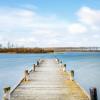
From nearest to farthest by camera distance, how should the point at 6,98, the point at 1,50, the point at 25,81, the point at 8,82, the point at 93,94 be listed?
the point at 93,94, the point at 6,98, the point at 25,81, the point at 8,82, the point at 1,50

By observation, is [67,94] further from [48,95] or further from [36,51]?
[36,51]

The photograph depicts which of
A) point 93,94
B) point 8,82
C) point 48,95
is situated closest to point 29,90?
point 48,95

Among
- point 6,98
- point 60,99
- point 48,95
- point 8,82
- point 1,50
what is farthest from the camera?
point 1,50

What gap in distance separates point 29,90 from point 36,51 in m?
144

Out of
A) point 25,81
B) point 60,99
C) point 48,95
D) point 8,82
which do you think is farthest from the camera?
point 8,82

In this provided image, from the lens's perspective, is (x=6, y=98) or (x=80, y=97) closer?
(x=6, y=98)

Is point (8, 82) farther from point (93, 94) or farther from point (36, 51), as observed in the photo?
point (36, 51)

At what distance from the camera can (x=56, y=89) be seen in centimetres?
1670

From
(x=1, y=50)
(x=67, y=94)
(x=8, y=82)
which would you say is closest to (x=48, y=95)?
(x=67, y=94)

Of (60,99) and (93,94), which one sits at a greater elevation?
(93,94)

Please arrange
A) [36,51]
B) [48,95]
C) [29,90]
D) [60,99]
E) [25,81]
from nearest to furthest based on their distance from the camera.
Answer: [60,99], [48,95], [29,90], [25,81], [36,51]

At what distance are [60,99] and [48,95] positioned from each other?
121 centimetres

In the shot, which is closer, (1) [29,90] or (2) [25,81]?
(1) [29,90]

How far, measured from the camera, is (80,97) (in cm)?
1398
